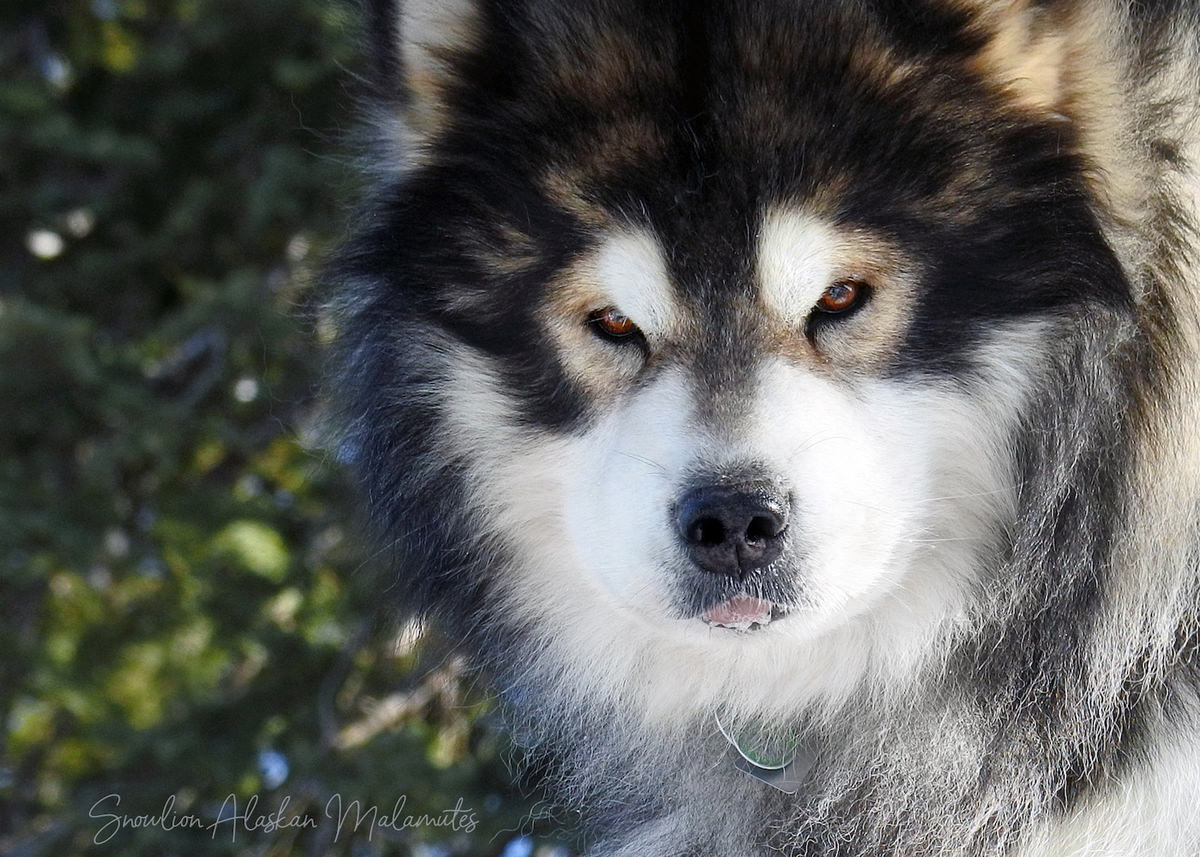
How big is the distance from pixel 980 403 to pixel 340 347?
43.8 inches

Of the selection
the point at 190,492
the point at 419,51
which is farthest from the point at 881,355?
the point at 190,492

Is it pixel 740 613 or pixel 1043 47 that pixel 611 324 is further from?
pixel 1043 47

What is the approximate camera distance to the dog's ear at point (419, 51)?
200 centimetres

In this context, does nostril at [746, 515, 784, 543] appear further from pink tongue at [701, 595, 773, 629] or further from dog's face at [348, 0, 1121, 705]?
pink tongue at [701, 595, 773, 629]

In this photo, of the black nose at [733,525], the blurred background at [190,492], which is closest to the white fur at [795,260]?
the black nose at [733,525]

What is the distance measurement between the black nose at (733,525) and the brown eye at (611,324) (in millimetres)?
298

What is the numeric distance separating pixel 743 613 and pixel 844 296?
0.45m

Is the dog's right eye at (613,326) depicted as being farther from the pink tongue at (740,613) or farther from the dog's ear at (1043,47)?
the dog's ear at (1043,47)

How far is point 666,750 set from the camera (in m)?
2.20

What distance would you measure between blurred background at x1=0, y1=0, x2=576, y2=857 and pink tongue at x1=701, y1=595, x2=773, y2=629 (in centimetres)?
117

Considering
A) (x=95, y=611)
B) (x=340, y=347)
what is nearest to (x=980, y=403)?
(x=340, y=347)

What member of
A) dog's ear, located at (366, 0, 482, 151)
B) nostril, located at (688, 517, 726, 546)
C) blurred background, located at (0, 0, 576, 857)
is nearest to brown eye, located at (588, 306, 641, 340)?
nostril, located at (688, 517, 726, 546)

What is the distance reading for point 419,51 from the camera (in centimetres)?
205

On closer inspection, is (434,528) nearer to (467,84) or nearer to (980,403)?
(467,84)
